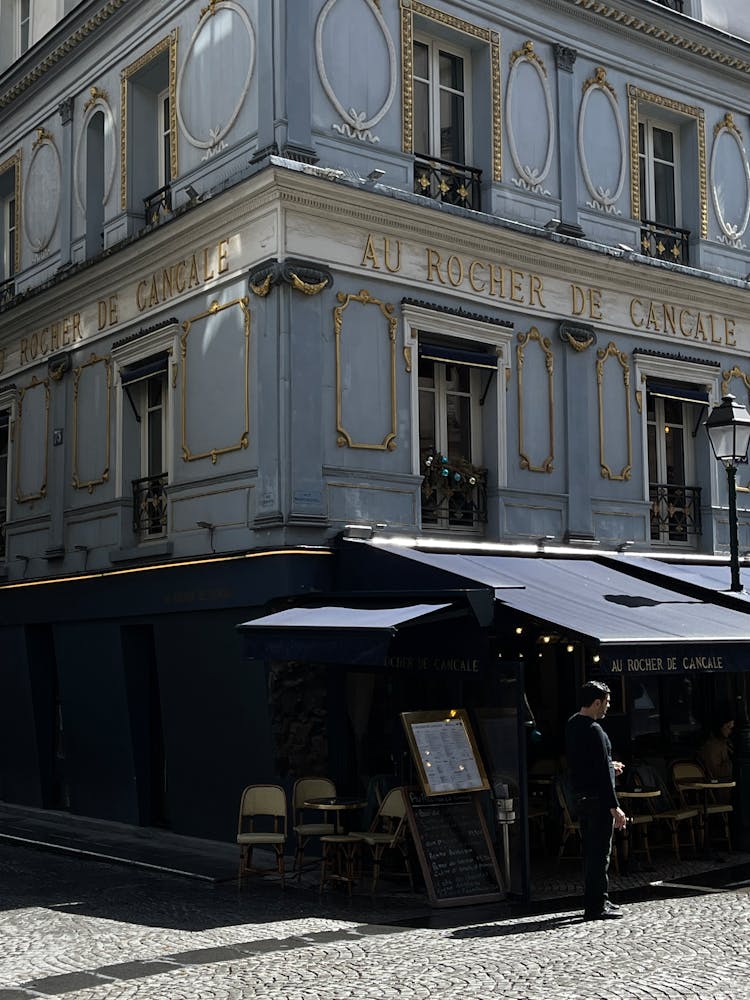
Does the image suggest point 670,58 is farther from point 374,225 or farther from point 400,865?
point 400,865

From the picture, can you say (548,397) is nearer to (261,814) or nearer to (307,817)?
(307,817)

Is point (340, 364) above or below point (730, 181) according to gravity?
below

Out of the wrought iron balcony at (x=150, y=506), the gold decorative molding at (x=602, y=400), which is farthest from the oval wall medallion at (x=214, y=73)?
the gold decorative molding at (x=602, y=400)

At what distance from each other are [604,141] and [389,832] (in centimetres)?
921

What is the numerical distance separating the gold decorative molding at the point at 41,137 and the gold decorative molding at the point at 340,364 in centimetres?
665

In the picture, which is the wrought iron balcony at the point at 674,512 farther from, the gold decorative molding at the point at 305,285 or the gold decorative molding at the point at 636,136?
the gold decorative molding at the point at 305,285

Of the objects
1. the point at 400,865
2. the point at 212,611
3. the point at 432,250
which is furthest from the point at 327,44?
the point at 400,865

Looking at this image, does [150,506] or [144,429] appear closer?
[150,506]

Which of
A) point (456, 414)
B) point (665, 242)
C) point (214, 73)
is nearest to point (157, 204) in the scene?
point (214, 73)

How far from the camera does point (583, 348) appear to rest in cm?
1555

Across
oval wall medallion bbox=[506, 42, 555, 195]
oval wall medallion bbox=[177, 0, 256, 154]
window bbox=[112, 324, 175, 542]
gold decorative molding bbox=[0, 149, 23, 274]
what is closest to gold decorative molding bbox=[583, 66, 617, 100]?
oval wall medallion bbox=[506, 42, 555, 195]

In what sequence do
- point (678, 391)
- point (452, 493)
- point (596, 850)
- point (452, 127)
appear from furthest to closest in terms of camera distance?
point (678, 391) → point (452, 127) → point (452, 493) → point (596, 850)

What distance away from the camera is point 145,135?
1634 centimetres

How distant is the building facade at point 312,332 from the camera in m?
13.5
